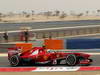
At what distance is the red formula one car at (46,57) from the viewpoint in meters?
16.5

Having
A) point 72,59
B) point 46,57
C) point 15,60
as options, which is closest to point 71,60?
point 72,59

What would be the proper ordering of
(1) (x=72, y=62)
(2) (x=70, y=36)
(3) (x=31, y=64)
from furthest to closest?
(2) (x=70, y=36)
(3) (x=31, y=64)
(1) (x=72, y=62)

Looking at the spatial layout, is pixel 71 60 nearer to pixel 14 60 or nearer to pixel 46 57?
pixel 46 57

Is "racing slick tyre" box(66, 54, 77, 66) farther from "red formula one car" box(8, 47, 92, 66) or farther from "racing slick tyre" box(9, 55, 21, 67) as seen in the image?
"racing slick tyre" box(9, 55, 21, 67)

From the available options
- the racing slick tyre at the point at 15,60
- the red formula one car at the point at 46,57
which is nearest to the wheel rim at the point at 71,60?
the red formula one car at the point at 46,57

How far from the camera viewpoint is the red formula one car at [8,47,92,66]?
1652 cm

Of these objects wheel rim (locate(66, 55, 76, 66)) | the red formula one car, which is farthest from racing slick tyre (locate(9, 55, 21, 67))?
wheel rim (locate(66, 55, 76, 66))

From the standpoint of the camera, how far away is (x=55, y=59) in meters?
16.9

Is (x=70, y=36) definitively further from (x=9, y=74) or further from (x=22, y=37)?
(x=9, y=74)

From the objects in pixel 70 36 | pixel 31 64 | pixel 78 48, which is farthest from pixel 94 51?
pixel 70 36

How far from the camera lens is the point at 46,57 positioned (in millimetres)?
16844

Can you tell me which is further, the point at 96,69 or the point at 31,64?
the point at 31,64

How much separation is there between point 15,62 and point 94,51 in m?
10.0

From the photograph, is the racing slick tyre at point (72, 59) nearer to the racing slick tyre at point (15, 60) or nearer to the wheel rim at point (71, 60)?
the wheel rim at point (71, 60)
